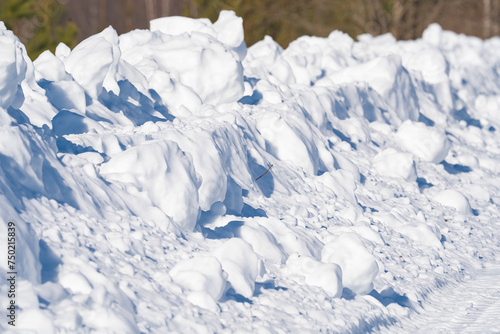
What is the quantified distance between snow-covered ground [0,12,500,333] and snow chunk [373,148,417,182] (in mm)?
18

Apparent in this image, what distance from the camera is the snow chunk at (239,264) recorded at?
11.7ft

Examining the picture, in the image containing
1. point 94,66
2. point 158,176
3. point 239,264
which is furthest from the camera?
point 94,66

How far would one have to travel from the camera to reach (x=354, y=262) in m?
4.01

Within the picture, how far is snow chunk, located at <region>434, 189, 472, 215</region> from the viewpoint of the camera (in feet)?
19.0

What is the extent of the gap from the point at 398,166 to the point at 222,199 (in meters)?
2.23

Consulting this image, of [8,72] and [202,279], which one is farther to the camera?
[8,72]

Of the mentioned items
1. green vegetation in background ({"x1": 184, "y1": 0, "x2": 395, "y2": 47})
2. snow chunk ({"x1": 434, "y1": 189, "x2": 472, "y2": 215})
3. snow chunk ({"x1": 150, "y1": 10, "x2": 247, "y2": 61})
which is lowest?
green vegetation in background ({"x1": 184, "y1": 0, "x2": 395, "y2": 47})

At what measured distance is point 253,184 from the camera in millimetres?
4984

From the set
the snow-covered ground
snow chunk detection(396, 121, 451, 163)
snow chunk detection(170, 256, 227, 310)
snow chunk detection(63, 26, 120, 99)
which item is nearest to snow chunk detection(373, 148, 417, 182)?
the snow-covered ground

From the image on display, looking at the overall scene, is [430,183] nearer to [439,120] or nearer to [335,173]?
[335,173]

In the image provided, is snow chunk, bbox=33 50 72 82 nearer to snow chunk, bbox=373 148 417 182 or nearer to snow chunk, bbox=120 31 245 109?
snow chunk, bbox=120 31 245 109

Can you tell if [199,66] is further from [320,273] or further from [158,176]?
[320,273]

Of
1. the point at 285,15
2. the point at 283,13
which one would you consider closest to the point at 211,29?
the point at 283,13

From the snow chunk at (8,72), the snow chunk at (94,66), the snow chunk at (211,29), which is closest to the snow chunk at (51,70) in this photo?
the snow chunk at (94,66)
